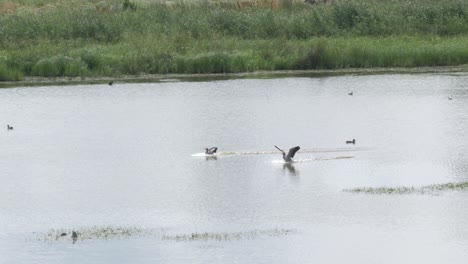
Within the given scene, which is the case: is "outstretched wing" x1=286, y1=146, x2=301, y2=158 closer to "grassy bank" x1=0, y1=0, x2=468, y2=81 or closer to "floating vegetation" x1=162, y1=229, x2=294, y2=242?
"floating vegetation" x1=162, y1=229, x2=294, y2=242

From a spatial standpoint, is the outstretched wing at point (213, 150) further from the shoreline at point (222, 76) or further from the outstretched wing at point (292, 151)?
the shoreline at point (222, 76)

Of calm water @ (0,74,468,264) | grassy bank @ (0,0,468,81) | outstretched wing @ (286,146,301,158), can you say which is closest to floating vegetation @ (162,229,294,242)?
calm water @ (0,74,468,264)

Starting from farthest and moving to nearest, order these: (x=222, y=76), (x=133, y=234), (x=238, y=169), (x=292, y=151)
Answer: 1. (x=222, y=76)
2. (x=292, y=151)
3. (x=238, y=169)
4. (x=133, y=234)

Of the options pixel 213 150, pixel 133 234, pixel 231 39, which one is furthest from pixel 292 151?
pixel 231 39

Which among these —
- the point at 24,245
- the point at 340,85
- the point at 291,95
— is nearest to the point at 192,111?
the point at 291,95

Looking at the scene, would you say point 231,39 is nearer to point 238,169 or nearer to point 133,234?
point 238,169

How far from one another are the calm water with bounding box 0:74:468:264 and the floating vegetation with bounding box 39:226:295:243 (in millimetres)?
149

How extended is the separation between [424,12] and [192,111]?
48.8ft

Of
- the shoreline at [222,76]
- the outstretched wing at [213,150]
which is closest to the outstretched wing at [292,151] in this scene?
the outstretched wing at [213,150]

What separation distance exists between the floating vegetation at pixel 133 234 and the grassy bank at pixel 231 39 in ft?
72.5

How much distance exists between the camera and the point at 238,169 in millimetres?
27438

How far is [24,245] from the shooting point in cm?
2100

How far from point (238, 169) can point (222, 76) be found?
16957mm

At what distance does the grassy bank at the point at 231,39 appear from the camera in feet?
145
